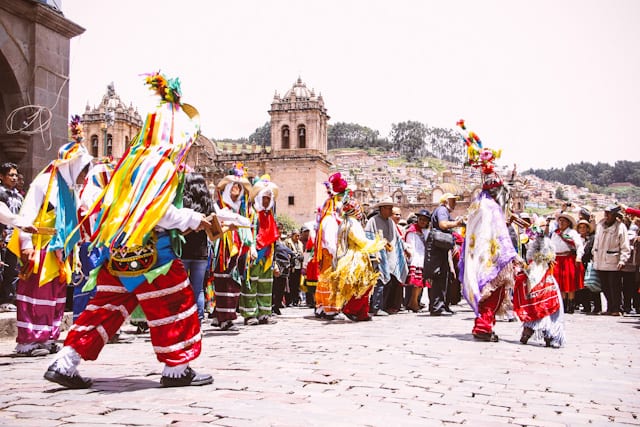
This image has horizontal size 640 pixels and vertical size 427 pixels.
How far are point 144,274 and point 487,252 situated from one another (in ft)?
14.8

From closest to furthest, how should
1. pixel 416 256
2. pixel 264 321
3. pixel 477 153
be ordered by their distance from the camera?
pixel 477 153 < pixel 264 321 < pixel 416 256

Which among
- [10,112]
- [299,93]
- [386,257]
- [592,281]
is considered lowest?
[592,281]

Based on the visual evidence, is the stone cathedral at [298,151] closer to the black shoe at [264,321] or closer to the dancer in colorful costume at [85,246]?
the black shoe at [264,321]

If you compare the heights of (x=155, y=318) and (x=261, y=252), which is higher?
(x=261, y=252)

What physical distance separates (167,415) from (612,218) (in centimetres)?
1048

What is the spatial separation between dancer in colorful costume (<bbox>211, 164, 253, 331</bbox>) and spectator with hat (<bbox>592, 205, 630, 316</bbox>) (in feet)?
22.3

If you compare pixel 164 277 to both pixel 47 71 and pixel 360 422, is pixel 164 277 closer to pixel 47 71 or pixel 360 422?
pixel 360 422

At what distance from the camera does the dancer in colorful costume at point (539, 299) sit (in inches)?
291

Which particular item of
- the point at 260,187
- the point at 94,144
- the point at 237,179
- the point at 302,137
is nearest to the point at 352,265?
the point at 260,187

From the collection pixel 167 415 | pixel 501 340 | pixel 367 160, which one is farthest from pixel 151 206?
pixel 367 160

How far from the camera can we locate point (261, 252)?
9148 mm

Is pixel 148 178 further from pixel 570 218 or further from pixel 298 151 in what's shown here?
pixel 298 151

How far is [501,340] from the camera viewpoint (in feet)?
25.8

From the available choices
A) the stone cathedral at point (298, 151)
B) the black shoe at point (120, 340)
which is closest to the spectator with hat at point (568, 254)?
the black shoe at point (120, 340)
